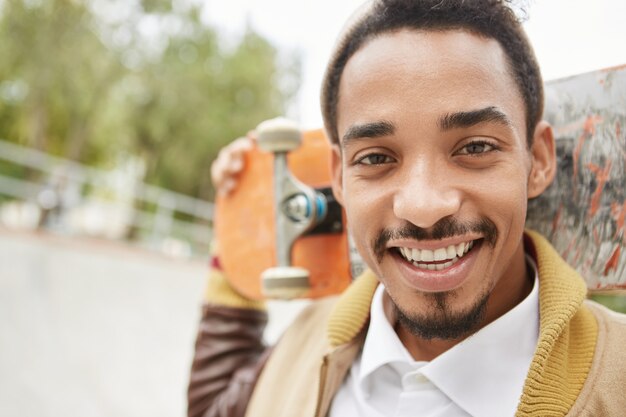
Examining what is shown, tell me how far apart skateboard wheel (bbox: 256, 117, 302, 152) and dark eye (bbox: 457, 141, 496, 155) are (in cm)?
54

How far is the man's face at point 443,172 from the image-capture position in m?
0.82

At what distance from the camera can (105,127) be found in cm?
1094

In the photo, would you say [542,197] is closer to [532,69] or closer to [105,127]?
[532,69]

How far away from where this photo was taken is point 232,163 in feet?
4.83

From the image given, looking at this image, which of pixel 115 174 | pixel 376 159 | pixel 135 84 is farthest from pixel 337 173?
pixel 115 174

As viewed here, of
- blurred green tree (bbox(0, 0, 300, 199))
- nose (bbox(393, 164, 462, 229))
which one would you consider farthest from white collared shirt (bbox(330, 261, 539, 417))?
blurred green tree (bbox(0, 0, 300, 199))

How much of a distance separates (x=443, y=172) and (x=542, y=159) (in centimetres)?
24

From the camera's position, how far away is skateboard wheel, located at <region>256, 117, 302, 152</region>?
4.27ft

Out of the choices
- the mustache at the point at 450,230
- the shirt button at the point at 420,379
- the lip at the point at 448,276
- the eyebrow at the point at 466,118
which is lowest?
the shirt button at the point at 420,379

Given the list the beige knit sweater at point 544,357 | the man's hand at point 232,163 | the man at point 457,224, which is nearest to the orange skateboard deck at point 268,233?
the man's hand at point 232,163

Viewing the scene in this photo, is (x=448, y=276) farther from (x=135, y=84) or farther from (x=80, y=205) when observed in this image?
(x=135, y=84)

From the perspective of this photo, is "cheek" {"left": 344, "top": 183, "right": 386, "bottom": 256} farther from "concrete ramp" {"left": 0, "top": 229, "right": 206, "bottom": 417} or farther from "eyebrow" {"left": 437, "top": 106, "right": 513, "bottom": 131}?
"concrete ramp" {"left": 0, "top": 229, "right": 206, "bottom": 417}

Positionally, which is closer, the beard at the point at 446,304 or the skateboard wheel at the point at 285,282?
the beard at the point at 446,304

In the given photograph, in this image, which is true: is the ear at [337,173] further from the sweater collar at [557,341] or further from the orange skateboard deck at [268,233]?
the sweater collar at [557,341]
